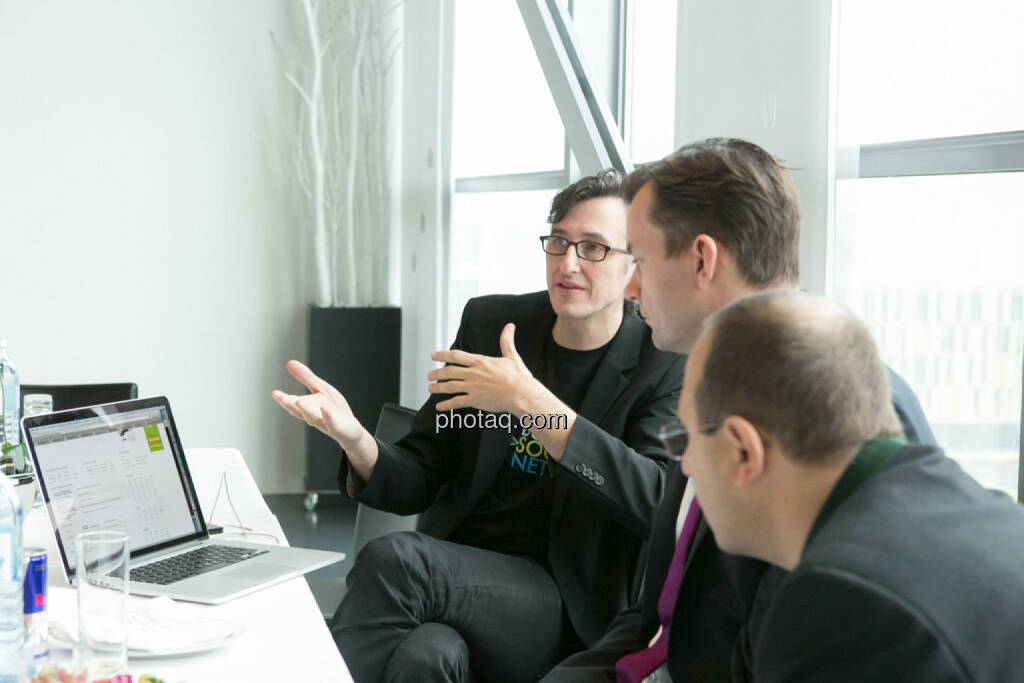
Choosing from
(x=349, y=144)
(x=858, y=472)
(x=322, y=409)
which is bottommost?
(x=322, y=409)

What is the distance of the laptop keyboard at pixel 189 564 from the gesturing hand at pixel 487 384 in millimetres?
473

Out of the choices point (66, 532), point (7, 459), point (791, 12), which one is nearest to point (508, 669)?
point (66, 532)

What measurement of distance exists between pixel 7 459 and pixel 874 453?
82.1 inches

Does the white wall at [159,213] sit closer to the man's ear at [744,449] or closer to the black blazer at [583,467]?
the black blazer at [583,467]

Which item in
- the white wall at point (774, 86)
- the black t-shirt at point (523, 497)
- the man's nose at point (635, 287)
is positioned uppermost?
the white wall at point (774, 86)

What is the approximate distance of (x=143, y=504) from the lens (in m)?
1.86

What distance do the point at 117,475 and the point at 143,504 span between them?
7cm

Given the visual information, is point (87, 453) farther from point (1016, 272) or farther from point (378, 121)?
point (378, 121)

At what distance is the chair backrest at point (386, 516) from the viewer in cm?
268

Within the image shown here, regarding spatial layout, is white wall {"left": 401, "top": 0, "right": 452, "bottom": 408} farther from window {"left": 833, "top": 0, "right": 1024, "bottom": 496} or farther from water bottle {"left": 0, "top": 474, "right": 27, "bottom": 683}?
water bottle {"left": 0, "top": 474, "right": 27, "bottom": 683}

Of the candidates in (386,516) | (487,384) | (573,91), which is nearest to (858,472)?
(487,384)

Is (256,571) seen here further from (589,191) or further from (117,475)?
(589,191)

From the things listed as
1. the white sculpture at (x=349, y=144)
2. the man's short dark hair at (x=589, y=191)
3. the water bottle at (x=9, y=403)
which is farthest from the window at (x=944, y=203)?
the white sculpture at (x=349, y=144)

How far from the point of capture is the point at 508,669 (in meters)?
2.13
